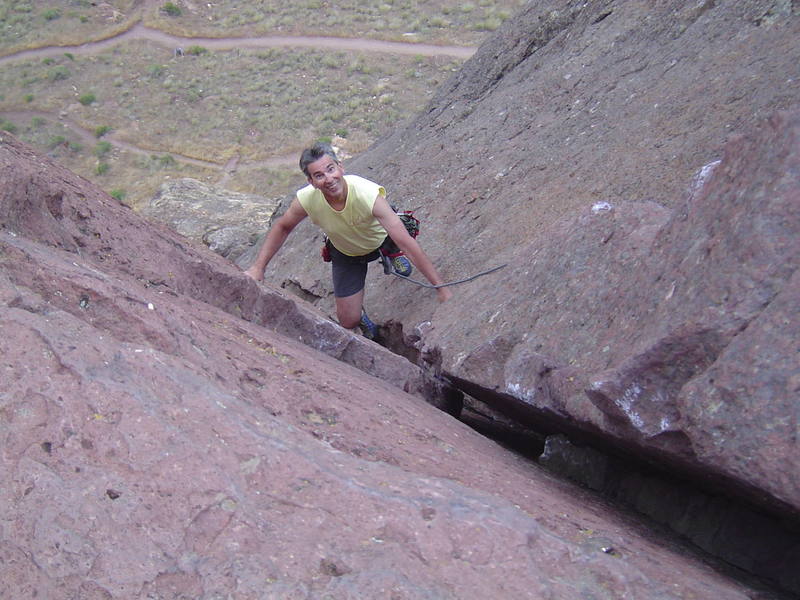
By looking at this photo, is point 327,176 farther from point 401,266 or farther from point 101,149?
point 101,149

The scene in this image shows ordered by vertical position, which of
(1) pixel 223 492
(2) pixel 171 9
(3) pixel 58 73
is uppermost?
(2) pixel 171 9

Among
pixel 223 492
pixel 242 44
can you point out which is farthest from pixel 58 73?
pixel 223 492

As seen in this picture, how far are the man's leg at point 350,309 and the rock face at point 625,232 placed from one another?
18cm

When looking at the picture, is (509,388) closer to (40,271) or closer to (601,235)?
(601,235)

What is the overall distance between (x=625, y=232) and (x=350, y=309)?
307cm

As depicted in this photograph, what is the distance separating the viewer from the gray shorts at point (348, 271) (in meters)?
6.36

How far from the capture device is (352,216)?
558 centimetres

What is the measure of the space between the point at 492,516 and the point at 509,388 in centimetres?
154

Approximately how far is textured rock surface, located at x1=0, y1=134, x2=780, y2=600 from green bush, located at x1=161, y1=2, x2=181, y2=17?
34181 millimetres

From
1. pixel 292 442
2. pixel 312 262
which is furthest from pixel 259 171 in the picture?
pixel 292 442

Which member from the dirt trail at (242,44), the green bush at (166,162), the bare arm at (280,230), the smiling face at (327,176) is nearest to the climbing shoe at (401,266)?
the bare arm at (280,230)

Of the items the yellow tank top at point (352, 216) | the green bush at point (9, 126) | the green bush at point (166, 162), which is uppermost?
Answer: the green bush at point (166, 162)

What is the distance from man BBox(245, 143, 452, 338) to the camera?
511cm

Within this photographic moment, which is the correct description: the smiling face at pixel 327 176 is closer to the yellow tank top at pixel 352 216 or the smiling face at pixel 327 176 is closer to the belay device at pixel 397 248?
the yellow tank top at pixel 352 216
